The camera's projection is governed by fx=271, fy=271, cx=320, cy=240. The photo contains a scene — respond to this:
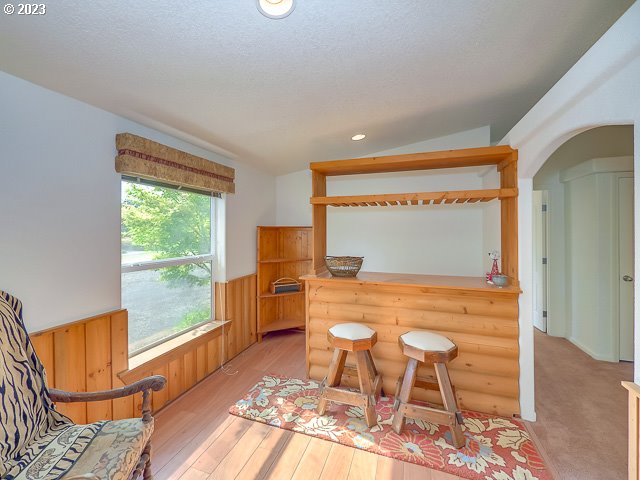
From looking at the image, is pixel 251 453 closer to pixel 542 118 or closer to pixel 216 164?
pixel 216 164

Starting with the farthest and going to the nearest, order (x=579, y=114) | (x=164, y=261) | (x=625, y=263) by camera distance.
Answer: (x=625, y=263), (x=164, y=261), (x=579, y=114)

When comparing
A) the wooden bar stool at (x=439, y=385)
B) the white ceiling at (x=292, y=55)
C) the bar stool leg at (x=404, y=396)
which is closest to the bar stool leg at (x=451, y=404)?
the wooden bar stool at (x=439, y=385)

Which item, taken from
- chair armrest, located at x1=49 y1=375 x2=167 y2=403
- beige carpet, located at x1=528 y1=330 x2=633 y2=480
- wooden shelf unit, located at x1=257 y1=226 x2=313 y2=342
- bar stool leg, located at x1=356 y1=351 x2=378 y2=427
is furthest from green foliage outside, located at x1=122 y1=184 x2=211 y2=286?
beige carpet, located at x1=528 y1=330 x2=633 y2=480

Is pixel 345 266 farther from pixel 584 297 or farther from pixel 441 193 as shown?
pixel 584 297

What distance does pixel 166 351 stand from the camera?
2176 millimetres

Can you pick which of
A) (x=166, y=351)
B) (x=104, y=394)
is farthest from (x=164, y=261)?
(x=104, y=394)

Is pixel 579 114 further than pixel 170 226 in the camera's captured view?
No

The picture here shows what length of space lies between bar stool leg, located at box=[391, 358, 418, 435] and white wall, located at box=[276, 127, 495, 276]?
1.79 m

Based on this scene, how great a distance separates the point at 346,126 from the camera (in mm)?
2490

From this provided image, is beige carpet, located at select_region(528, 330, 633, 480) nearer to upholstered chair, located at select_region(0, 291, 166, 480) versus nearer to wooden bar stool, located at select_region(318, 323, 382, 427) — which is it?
wooden bar stool, located at select_region(318, 323, 382, 427)

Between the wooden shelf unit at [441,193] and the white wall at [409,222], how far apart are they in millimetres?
974

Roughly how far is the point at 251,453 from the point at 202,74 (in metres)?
2.25

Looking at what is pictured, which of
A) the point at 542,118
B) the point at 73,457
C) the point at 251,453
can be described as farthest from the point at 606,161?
the point at 73,457

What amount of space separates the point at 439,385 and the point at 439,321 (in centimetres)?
48
